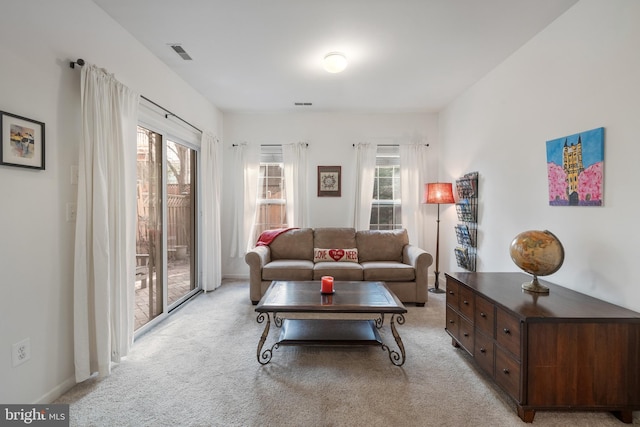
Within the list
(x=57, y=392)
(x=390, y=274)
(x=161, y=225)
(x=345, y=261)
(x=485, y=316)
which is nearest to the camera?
(x=57, y=392)

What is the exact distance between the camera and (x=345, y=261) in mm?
3926

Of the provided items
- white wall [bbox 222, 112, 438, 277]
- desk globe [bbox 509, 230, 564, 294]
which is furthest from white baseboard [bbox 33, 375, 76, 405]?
white wall [bbox 222, 112, 438, 277]

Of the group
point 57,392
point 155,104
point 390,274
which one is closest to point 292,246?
point 390,274

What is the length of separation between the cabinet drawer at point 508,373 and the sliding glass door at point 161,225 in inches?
118

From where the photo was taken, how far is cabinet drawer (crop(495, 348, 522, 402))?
65.4 inches

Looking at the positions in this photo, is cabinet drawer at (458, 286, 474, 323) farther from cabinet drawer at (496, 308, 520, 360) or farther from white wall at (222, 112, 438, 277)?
white wall at (222, 112, 438, 277)

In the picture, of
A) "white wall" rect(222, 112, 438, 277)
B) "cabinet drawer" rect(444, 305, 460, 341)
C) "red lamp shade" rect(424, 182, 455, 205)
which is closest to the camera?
"cabinet drawer" rect(444, 305, 460, 341)

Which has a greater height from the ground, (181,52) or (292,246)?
(181,52)

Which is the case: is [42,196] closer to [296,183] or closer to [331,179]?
[296,183]

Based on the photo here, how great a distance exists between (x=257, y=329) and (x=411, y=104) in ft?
11.9

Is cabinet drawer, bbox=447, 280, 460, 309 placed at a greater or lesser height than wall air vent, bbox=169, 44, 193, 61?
lesser

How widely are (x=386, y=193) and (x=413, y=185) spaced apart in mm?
432

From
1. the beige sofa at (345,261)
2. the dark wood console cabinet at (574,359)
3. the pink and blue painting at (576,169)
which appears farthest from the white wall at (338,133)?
the dark wood console cabinet at (574,359)

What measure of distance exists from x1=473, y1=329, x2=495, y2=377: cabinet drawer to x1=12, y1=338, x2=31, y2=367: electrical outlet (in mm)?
2816
